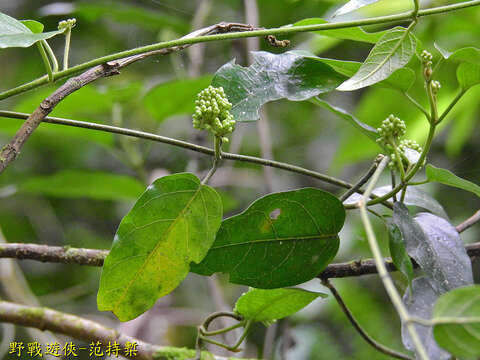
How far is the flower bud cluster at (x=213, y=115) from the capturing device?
1.77ft

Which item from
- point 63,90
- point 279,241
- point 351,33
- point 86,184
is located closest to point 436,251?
point 279,241

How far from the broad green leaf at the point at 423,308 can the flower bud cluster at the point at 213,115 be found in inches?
9.5

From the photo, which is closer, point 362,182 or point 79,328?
point 362,182

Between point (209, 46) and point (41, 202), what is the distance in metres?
0.85

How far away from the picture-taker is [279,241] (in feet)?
1.98

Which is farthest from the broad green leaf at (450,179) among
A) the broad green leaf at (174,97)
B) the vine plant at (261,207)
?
the broad green leaf at (174,97)

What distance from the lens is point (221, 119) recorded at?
556 mm

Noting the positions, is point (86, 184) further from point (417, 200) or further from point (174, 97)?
point (417, 200)

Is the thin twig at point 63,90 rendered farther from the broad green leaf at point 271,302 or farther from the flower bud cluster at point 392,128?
the broad green leaf at point 271,302

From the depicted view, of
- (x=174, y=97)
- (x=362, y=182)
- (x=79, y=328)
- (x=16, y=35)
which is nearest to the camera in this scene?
(x=16, y=35)

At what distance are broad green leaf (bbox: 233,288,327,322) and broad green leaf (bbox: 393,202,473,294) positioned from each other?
5.6 inches

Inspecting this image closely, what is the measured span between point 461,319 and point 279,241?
247 mm

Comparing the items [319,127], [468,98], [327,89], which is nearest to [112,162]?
[319,127]

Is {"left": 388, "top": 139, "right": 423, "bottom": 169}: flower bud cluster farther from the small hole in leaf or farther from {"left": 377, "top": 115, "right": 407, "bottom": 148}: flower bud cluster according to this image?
the small hole in leaf
